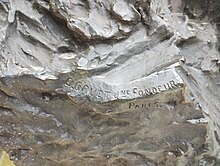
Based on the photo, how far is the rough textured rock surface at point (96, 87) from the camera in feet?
3.09

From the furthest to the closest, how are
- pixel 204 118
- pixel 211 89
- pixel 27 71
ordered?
pixel 211 89 < pixel 204 118 < pixel 27 71

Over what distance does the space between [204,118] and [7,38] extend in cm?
35

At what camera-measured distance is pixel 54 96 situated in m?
0.97

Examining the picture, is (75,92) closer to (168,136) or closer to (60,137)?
(60,137)

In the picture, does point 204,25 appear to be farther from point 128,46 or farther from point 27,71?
point 27,71

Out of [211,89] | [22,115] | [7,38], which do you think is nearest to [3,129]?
[22,115]

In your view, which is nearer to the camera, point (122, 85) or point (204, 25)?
point (122, 85)

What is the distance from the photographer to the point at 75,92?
94cm

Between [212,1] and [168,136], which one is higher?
[212,1]

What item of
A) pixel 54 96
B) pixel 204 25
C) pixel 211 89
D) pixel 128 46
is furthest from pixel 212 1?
pixel 54 96

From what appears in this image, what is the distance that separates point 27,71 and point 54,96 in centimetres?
7

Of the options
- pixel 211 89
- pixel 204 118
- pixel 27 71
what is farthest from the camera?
pixel 211 89

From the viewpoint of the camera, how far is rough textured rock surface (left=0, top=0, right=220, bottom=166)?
940mm

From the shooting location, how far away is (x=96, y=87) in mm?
940
